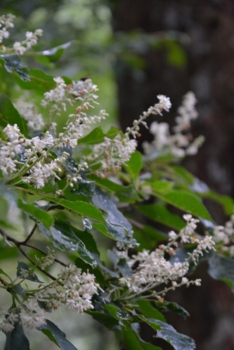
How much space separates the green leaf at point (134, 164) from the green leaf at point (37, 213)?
549 mm

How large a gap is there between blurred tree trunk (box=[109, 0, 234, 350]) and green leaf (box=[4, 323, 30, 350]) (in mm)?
1515

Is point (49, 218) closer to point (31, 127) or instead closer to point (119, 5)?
point (31, 127)

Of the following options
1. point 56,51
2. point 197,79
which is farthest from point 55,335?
point 197,79

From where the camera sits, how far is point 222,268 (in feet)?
4.12

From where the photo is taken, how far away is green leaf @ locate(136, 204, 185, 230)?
136cm

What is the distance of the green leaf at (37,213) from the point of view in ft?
2.39

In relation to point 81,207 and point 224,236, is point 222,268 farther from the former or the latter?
point 81,207

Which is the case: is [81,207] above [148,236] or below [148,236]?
below

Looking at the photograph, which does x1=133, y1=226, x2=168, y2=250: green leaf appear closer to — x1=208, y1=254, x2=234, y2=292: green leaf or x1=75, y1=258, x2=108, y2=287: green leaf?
x1=208, y1=254, x2=234, y2=292: green leaf

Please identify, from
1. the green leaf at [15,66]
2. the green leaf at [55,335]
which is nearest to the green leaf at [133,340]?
the green leaf at [55,335]

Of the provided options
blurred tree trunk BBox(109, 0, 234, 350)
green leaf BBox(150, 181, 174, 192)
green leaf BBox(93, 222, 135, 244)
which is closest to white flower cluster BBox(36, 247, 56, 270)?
green leaf BBox(93, 222, 135, 244)

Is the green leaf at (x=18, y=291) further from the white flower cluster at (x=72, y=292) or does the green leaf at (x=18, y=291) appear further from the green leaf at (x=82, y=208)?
the green leaf at (x=82, y=208)

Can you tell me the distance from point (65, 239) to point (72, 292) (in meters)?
0.09

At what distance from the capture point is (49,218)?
28.7 inches
